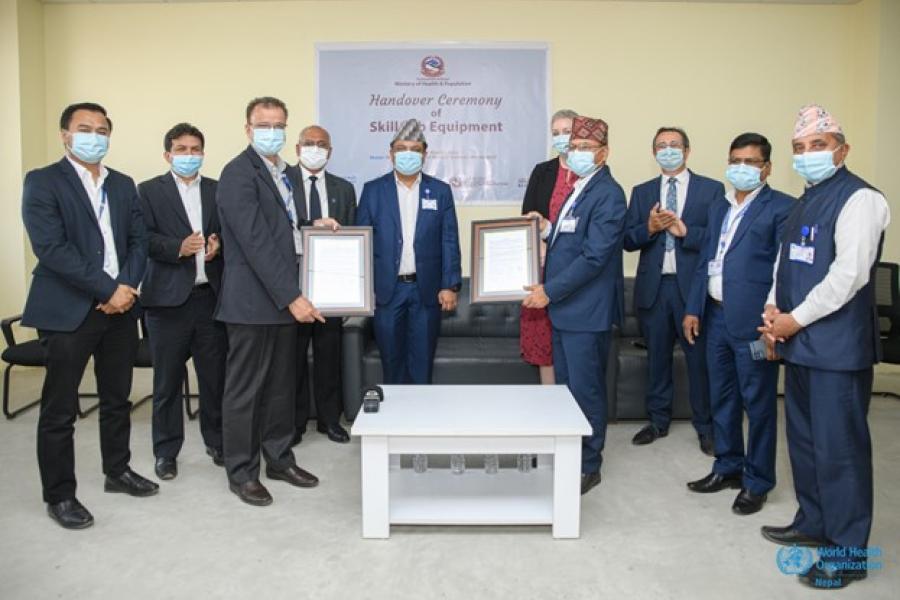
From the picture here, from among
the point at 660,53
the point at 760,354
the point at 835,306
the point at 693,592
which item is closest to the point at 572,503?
the point at 693,592

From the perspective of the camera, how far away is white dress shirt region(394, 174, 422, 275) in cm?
387

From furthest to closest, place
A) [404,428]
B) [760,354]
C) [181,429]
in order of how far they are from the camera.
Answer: [181,429] → [760,354] → [404,428]

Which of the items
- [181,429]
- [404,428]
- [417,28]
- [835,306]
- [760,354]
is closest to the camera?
[835,306]

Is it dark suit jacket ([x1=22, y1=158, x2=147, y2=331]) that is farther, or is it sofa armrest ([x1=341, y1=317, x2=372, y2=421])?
sofa armrest ([x1=341, y1=317, x2=372, y2=421])

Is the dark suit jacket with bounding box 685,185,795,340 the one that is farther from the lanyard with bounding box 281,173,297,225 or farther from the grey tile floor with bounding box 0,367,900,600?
the lanyard with bounding box 281,173,297,225

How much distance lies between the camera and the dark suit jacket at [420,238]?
12.6 ft

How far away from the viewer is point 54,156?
5.81m

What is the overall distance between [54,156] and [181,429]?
3.32 m

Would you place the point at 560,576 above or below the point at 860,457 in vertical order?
below

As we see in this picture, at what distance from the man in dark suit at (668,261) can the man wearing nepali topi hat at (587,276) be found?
0.67 metres

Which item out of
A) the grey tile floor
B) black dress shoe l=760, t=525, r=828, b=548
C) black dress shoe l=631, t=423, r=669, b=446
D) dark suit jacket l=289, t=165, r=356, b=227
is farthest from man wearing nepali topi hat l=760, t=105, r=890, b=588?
dark suit jacket l=289, t=165, r=356, b=227

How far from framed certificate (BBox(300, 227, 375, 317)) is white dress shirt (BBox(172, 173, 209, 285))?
522 millimetres

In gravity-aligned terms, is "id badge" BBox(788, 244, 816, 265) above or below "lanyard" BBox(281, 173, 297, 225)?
below

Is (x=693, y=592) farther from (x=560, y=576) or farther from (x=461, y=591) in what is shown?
(x=461, y=591)
